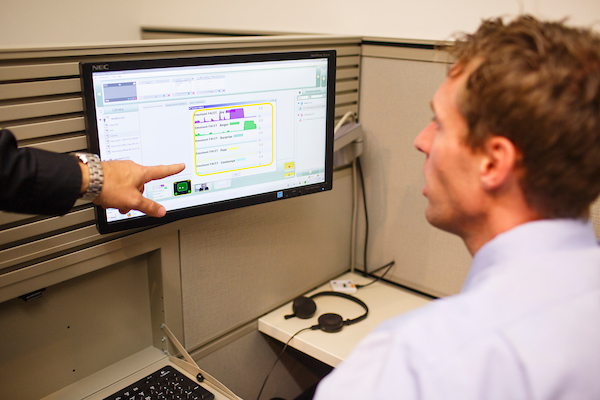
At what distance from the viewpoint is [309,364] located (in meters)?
1.46

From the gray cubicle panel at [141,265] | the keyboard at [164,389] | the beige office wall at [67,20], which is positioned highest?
the beige office wall at [67,20]

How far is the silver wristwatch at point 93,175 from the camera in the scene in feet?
2.49

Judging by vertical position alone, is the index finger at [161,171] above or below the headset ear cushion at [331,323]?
above

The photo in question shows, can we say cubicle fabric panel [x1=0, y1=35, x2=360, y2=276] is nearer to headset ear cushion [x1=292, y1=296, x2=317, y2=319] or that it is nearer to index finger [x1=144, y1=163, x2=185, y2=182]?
index finger [x1=144, y1=163, x2=185, y2=182]

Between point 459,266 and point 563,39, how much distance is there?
2.56ft

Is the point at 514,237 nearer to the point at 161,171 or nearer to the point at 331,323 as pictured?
the point at 161,171

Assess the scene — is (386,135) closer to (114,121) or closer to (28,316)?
(114,121)

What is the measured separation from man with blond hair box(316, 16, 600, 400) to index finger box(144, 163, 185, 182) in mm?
434

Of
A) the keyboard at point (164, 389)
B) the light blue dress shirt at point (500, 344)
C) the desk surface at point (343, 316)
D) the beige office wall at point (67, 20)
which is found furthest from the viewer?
the beige office wall at point (67, 20)

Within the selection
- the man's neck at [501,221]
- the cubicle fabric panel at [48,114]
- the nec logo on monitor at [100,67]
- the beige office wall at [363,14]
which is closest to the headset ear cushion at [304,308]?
the cubicle fabric panel at [48,114]

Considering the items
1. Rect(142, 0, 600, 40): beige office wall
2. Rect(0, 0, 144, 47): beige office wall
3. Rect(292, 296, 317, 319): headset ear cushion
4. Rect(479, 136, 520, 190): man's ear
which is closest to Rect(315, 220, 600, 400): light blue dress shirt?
Rect(479, 136, 520, 190): man's ear

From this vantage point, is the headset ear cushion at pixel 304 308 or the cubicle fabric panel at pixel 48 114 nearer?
the cubicle fabric panel at pixel 48 114

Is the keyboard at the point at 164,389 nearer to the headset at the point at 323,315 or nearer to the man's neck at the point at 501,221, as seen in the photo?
the headset at the point at 323,315

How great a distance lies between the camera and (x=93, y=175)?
758 millimetres
